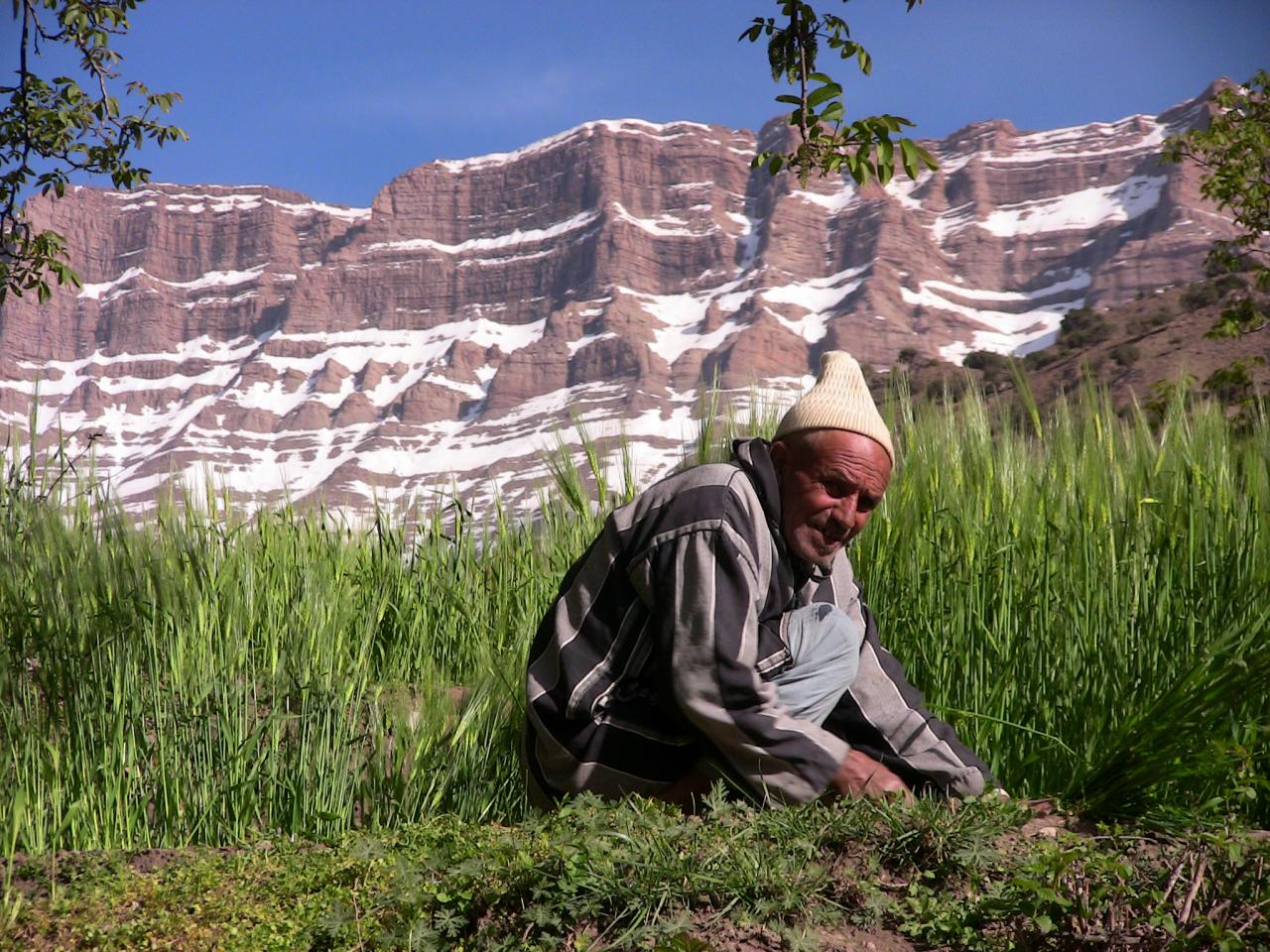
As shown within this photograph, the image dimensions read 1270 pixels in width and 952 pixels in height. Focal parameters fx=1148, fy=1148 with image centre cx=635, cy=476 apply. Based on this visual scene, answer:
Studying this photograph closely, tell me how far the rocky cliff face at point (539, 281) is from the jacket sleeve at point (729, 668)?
378ft

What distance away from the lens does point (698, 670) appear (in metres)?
2.33

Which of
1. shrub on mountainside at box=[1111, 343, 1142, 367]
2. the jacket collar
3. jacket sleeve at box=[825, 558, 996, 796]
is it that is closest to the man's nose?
the jacket collar

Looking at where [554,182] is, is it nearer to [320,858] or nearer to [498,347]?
[498,347]

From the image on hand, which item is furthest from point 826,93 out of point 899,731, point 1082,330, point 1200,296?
point 1082,330

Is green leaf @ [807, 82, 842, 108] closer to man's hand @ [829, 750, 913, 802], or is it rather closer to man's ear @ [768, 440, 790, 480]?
man's ear @ [768, 440, 790, 480]

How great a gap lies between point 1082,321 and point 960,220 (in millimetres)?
108317

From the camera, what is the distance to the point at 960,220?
139m

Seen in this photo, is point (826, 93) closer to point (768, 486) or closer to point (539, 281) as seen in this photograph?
point (768, 486)

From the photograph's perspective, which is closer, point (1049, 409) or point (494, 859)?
point (494, 859)

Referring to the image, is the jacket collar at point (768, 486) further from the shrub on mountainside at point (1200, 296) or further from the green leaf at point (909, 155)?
the shrub on mountainside at point (1200, 296)

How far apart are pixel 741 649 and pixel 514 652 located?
1.41m

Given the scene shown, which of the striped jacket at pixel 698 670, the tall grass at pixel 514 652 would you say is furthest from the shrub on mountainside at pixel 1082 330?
the striped jacket at pixel 698 670

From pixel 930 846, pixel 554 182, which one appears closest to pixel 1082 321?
pixel 930 846

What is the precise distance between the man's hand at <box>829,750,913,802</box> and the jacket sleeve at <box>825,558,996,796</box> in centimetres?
14
